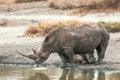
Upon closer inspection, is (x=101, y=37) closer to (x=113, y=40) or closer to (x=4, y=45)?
(x=113, y=40)

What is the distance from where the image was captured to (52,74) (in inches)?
675

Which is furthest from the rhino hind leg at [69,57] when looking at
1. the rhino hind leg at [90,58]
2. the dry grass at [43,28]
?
the dry grass at [43,28]

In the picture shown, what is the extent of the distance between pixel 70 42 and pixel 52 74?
1.37m

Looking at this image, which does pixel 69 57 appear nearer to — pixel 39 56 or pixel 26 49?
pixel 39 56

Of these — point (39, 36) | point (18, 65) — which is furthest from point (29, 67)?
point (39, 36)

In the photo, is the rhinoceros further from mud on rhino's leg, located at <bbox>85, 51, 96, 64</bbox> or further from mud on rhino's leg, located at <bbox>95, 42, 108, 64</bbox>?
mud on rhino's leg, located at <bbox>85, 51, 96, 64</bbox>

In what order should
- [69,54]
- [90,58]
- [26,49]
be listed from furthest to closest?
[26,49]
[90,58]
[69,54]

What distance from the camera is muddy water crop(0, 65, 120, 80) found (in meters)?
16.4

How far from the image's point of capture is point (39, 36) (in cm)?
2483

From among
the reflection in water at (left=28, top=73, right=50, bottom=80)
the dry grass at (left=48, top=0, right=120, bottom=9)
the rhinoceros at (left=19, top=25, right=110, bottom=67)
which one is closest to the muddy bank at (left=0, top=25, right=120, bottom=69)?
the rhinoceros at (left=19, top=25, right=110, bottom=67)

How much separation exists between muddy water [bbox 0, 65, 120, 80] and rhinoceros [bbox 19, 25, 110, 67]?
439 mm

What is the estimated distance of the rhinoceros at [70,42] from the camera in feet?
58.9

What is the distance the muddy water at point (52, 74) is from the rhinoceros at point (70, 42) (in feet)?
1.44

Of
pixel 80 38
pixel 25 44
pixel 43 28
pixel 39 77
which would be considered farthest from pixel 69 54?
pixel 43 28
